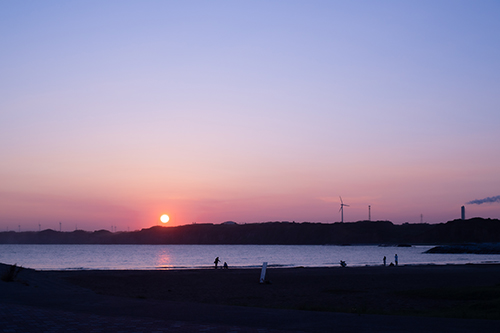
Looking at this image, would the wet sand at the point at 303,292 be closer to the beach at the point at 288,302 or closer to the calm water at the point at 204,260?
the beach at the point at 288,302

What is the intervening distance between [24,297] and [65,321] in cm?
617

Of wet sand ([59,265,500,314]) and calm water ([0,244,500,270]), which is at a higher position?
wet sand ([59,265,500,314])

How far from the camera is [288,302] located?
20594 millimetres

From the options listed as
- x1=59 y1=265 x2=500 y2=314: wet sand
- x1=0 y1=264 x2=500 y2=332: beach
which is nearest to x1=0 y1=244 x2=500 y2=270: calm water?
x1=59 y1=265 x2=500 y2=314: wet sand

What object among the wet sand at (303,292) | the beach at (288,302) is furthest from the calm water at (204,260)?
the beach at (288,302)

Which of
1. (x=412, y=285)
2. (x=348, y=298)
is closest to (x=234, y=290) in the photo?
(x=348, y=298)

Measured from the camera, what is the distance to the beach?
411 inches

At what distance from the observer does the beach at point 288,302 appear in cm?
1045

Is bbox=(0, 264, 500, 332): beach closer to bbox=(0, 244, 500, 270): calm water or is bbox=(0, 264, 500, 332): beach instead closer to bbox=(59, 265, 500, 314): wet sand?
bbox=(59, 265, 500, 314): wet sand

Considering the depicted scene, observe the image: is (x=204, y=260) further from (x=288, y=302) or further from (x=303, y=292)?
(x=288, y=302)

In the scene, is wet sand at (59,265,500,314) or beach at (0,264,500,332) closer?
beach at (0,264,500,332)

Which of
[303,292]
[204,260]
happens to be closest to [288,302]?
[303,292]

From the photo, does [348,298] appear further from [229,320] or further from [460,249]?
[460,249]

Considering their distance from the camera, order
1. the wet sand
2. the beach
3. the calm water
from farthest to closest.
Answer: the calm water
the wet sand
the beach
